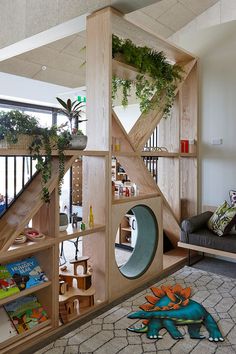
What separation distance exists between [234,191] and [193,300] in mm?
1675

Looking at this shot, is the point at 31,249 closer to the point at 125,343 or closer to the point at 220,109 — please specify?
the point at 125,343

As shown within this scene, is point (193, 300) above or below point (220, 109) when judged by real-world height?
below

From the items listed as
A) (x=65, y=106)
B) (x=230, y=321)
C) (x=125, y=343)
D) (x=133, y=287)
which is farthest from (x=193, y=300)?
(x=65, y=106)

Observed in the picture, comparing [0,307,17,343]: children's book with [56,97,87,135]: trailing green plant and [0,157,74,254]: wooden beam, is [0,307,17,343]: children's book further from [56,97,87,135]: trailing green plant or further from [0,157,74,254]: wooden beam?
[56,97,87,135]: trailing green plant

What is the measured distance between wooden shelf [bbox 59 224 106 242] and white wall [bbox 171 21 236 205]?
2.13 metres

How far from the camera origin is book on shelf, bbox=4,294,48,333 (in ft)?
7.43

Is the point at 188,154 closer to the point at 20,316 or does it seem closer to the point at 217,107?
the point at 217,107

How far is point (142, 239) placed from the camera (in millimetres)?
3639

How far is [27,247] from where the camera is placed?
221 centimetres

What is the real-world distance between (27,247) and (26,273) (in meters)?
0.27

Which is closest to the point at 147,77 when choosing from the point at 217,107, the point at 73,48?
the point at 217,107

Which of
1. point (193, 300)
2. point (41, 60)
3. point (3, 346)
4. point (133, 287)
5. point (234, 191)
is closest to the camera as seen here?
point (3, 346)

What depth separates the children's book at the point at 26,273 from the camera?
89.1 inches

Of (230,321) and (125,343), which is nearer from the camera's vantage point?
(125,343)
